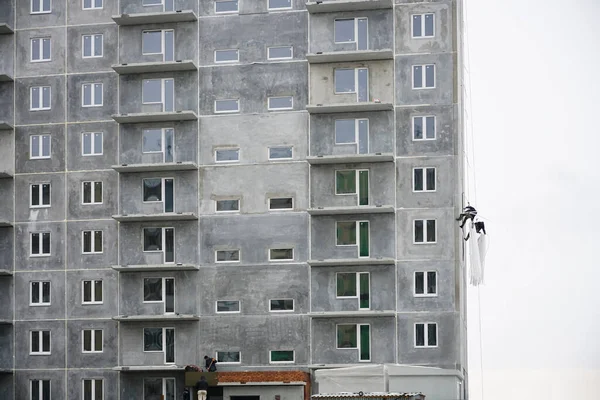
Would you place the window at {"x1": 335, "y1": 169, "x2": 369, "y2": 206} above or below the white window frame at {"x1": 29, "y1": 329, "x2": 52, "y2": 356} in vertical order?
above

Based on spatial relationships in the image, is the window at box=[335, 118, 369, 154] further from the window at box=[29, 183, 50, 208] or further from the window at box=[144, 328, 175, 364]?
the window at box=[29, 183, 50, 208]

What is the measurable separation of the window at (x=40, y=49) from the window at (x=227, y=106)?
8500 mm

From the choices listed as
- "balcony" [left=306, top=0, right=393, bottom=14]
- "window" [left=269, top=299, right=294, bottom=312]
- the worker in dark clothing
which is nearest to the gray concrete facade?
"window" [left=269, top=299, right=294, bottom=312]

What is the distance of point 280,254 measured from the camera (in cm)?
5753

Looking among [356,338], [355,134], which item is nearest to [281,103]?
[355,134]

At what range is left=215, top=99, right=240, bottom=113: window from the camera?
192 feet

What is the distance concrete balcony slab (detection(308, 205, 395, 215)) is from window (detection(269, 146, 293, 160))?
2813 millimetres

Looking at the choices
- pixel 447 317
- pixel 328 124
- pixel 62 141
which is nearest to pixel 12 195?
pixel 62 141

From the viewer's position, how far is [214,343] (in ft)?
189

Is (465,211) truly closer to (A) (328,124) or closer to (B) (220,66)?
(A) (328,124)

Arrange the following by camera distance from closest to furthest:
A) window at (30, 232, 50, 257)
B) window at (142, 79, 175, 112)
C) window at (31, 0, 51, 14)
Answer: window at (142, 79, 175, 112)
window at (30, 232, 50, 257)
window at (31, 0, 51, 14)

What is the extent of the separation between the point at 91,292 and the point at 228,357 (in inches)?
273

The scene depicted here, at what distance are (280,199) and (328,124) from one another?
3886 mm

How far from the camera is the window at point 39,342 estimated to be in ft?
194
